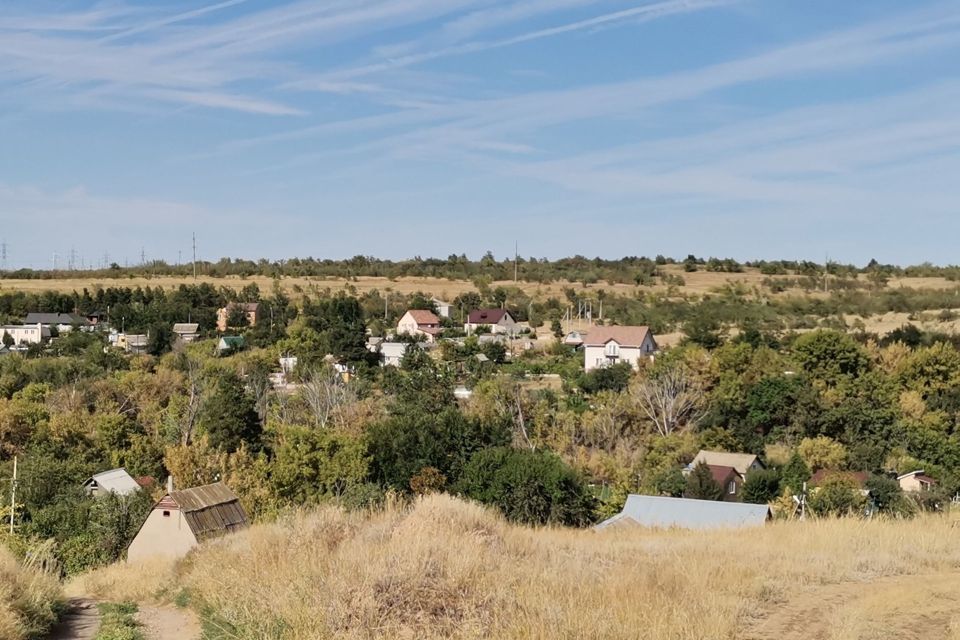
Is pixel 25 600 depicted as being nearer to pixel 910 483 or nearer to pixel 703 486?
pixel 703 486

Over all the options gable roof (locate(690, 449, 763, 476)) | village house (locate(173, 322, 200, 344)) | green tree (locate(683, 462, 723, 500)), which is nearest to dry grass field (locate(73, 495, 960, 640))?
green tree (locate(683, 462, 723, 500))

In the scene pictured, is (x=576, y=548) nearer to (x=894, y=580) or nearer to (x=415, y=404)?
(x=894, y=580)

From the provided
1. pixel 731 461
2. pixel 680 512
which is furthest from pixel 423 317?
pixel 680 512

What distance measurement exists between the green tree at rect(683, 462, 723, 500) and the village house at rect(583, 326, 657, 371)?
25.8 m

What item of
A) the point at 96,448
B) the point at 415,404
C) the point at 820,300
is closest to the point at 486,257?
the point at 820,300

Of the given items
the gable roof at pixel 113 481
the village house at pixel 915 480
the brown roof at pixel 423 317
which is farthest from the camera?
the brown roof at pixel 423 317

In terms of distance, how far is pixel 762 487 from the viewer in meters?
28.0

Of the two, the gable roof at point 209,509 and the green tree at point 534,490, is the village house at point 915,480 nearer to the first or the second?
the green tree at point 534,490

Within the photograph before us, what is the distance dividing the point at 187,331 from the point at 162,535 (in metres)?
48.5

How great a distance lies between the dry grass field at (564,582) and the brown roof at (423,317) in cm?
5998

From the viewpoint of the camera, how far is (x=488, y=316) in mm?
73438

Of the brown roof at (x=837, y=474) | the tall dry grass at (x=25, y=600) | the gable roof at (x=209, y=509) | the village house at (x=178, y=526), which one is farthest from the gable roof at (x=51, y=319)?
the tall dry grass at (x=25, y=600)

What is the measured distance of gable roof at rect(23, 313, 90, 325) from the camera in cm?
6688

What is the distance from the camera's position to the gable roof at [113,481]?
91.4ft
